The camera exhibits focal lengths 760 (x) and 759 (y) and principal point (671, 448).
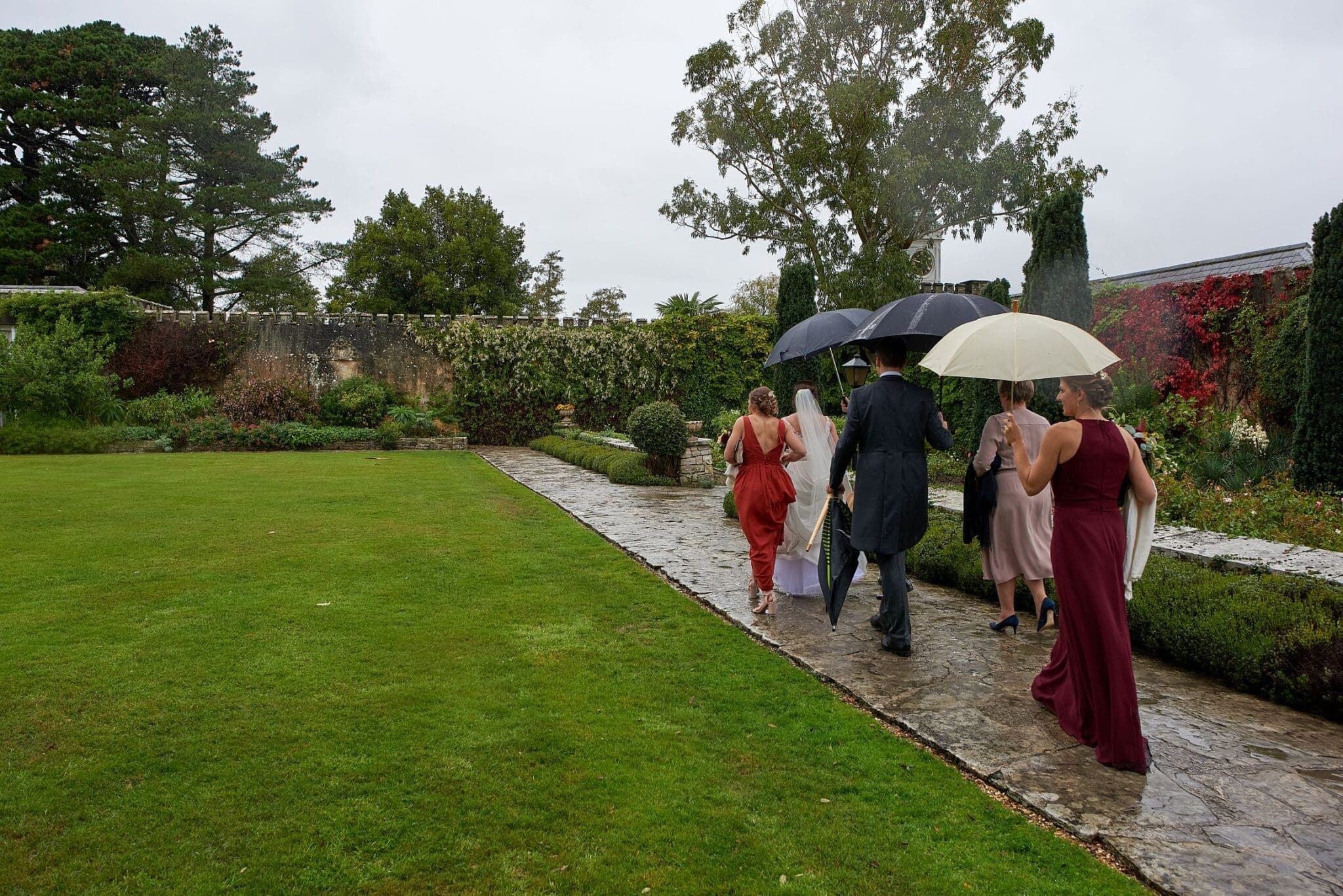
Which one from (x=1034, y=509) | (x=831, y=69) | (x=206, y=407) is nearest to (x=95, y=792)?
(x=1034, y=509)

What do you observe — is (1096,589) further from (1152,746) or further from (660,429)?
(660,429)

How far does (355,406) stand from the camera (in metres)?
21.7

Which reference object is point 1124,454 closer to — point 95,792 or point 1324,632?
point 1324,632

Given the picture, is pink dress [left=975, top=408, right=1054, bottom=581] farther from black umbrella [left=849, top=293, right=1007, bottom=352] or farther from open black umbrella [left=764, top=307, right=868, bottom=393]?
open black umbrella [left=764, top=307, right=868, bottom=393]

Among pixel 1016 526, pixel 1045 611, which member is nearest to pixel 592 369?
pixel 1016 526

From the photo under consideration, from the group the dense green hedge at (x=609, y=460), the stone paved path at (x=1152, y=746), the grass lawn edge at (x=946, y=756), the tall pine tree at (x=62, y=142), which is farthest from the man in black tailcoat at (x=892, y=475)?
the tall pine tree at (x=62, y=142)

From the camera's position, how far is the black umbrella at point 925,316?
15.3ft

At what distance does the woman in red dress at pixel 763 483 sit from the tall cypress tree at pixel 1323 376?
19.7ft

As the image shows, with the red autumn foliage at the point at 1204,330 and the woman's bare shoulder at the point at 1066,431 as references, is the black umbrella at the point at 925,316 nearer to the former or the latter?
the woman's bare shoulder at the point at 1066,431

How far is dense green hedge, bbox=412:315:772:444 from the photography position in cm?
2334

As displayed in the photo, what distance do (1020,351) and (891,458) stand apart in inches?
43.7

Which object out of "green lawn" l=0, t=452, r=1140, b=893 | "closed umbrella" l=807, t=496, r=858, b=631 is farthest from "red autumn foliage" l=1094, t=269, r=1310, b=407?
"green lawn" l=0, t=452, r=1140, b=893

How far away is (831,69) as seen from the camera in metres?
23.6

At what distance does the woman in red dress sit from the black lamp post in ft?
1.84
